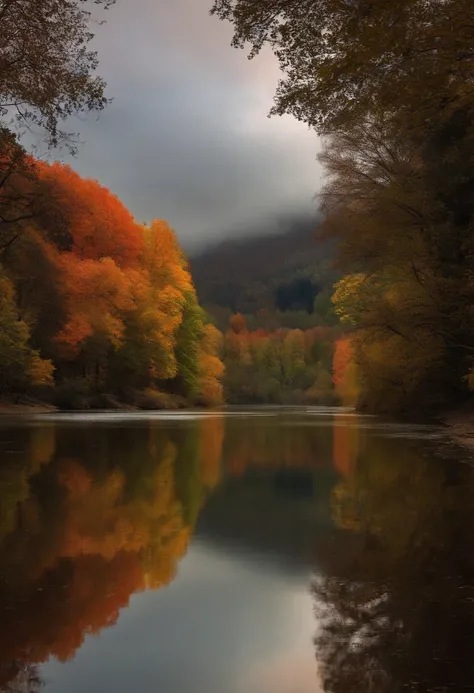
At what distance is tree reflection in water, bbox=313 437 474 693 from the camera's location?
3256 mm

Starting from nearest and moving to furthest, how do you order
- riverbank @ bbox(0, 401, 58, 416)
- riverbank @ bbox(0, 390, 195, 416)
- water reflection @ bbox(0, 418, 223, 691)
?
water reflection @ bbox(0, 418, 223, 691) → riverbank @ bbox(0, 401, 58, 416) → riverbank @ bbox(0, 390, 195, 416)

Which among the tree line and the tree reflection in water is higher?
the tree line

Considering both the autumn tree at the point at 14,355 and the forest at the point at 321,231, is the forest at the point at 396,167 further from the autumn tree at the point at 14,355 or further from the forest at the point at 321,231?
the autumn tree at the point at 14,355

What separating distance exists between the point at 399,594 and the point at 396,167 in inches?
1059

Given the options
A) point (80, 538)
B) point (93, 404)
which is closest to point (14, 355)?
point (93, 404)

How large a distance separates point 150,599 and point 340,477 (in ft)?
20.1

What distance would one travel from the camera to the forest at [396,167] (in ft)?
36.1

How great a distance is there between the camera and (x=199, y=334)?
6088cm

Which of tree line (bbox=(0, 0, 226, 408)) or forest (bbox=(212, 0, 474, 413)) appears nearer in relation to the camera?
forest (bbox=(212, 0, 474, 413))

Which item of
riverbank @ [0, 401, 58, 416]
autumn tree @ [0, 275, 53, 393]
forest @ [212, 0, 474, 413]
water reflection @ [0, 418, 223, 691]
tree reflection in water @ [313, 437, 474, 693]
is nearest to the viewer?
tree reflection in water @ [313, 437, 474, 693]

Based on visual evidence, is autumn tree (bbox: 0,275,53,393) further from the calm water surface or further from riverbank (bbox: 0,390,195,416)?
the calm water surface

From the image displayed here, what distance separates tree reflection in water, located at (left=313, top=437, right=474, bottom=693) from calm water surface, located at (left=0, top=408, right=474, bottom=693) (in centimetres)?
1

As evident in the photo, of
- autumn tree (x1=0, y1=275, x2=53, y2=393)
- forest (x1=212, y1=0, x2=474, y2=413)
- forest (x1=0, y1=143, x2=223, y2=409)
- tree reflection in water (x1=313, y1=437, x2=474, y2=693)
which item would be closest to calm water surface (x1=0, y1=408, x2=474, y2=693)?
tree reflection in water (x1=313, y1=437, x2=474, y2=693)

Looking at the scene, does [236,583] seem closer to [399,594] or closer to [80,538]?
[399,594]
